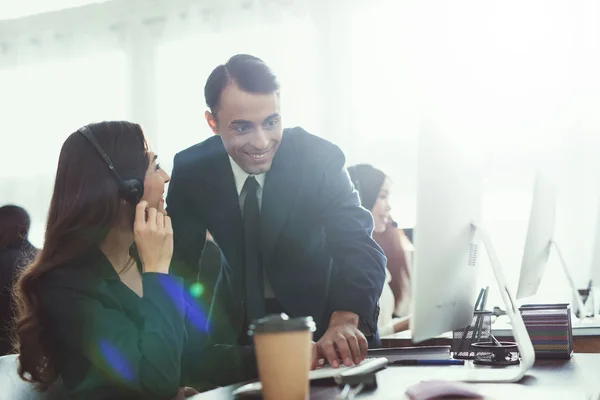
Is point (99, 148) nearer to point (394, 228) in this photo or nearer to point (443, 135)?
point (443, 135)

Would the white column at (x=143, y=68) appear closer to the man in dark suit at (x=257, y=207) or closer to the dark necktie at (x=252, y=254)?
the man in dark suit at (x=257, y=207)

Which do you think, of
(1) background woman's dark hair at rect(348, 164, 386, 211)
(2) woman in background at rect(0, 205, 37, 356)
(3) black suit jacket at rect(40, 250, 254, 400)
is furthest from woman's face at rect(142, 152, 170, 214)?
(1) background woman's dark hair at rect(348, 164, 386, 211)

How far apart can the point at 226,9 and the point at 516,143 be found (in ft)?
5.92

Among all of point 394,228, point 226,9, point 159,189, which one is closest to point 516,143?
point 394,228

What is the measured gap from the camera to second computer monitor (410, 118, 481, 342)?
39.4 inches

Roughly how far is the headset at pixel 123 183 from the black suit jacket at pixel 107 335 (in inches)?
8.6

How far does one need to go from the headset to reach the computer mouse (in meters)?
0.85

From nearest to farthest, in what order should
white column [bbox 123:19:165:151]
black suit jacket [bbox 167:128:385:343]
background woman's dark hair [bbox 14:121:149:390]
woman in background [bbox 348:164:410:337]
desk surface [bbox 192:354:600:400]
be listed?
desk surface [bbox 192:354:600:400] < background woman's dark hair [bbox 14:121:149:390] < black suit jacket [bbox 167:128:385:343] < woman in background [bbox 348:164:410:337] < white column [bbox 123:19:165:151]

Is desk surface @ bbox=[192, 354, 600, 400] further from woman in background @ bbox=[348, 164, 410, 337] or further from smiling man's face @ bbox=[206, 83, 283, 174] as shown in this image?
woman in background @ bbox=[348, 164, 410, 337]

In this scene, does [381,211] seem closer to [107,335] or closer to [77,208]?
[77,208]

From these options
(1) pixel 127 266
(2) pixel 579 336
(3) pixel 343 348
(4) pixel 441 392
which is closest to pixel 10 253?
(1) pixel 127 266

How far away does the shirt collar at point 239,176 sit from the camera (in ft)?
7.47

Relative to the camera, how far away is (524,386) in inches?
41.1

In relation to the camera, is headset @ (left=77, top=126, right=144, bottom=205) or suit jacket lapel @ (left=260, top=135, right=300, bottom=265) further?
suit jacket lapel @ (left=260, top=135, right=300, bottom=265)
